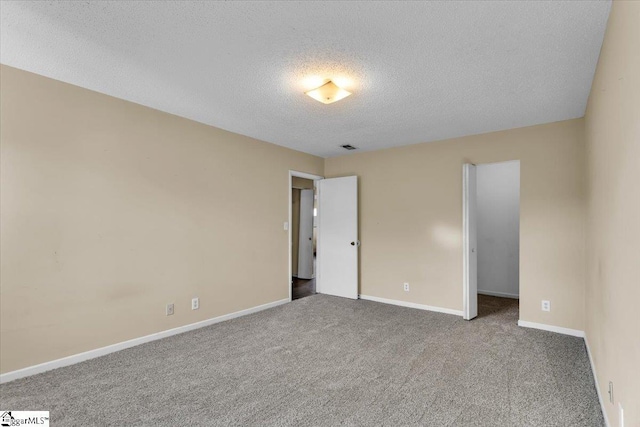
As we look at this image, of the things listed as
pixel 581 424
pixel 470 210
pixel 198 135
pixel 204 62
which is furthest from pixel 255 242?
pixel 581 424

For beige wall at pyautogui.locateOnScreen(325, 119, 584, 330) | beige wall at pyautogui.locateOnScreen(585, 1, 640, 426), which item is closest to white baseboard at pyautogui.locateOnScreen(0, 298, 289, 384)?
beige wall at pyautogui.locateOnScreen(325, 119, 584, 330)

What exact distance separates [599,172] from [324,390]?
248cm

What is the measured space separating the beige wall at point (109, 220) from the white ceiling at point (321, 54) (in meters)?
0.32

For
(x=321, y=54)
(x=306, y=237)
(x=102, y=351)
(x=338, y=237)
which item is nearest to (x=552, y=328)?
(x=338, y=237)

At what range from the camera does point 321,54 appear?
215 centimetres

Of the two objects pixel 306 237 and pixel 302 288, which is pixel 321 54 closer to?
pixel 302 288

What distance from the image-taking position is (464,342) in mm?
3131

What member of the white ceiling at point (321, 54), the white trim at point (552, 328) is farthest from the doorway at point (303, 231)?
the white trim at point (552, 328)

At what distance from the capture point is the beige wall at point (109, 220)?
2.41 meters

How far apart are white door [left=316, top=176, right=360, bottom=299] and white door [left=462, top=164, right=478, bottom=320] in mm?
1618

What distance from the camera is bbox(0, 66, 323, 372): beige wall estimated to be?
2.41m

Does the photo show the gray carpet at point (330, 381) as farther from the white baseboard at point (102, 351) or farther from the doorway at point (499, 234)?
the doorway at point (499, 234)

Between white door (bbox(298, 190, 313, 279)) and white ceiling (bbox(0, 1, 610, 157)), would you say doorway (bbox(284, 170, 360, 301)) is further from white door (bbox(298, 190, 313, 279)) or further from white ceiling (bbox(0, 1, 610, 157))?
white ceiling (bbox(0, 1, 610, 157))

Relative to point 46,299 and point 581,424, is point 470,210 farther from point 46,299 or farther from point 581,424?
point 46,299
